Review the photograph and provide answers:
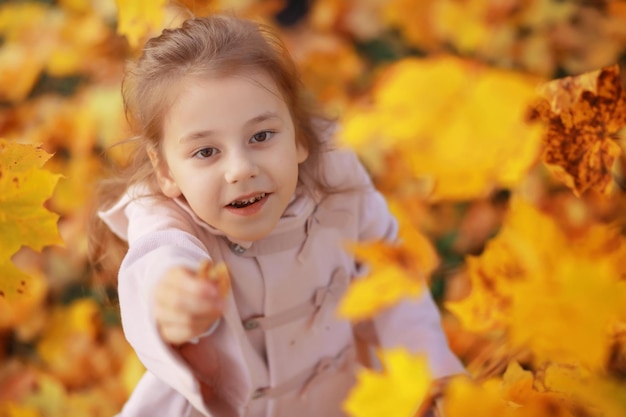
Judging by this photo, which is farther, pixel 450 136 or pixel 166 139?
pixel 450 136

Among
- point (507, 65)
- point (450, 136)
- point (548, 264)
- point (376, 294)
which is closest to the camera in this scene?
point (548, 264)

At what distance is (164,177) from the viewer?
0.81 meters

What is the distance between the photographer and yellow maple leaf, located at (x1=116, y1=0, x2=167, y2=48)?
2.87 feet

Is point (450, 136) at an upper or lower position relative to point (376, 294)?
upper

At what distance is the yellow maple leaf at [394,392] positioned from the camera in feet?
2.68

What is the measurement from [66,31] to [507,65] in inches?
36.8

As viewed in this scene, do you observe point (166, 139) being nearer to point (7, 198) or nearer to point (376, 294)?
point (7, 198)

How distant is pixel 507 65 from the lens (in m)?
1.57

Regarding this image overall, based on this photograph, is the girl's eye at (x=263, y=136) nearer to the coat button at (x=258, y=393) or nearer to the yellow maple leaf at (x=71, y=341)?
the coat button at (x=258, y=393)

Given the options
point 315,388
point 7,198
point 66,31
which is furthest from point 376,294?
point 66,31

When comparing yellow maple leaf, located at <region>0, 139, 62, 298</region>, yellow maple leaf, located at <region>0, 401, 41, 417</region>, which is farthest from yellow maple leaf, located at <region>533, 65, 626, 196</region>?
yellow maple leaf, located at <region>0, 401, 41, 417</region>

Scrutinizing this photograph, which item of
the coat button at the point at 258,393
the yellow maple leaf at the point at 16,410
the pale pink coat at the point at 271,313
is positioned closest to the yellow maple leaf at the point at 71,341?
the yellow maple leaf at the point at 16,410

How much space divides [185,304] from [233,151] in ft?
0.53

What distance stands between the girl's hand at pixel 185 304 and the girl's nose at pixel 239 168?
0.35ft
